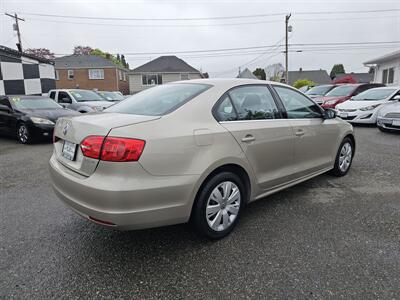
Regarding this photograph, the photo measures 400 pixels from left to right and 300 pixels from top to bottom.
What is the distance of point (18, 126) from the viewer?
24.5 feet

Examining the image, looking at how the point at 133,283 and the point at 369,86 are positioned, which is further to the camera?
the point at 369,86

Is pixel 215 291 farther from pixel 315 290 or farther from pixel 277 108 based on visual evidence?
pixel 277 108

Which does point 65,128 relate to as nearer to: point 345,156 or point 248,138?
point 248,138

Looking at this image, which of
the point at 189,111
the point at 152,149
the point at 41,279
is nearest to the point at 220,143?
the point at 189,111

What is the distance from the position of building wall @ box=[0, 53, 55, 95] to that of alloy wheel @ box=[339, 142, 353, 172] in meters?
A: 12.3

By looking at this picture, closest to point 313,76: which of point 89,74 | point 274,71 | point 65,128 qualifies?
point 274,71

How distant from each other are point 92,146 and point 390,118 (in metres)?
8.27

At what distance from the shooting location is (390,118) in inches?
302

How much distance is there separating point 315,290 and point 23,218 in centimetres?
298

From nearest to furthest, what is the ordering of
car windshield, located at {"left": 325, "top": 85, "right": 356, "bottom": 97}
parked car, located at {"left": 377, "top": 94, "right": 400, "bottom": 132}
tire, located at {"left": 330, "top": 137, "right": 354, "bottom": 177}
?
tire, located at {"left": 330, "top": 137, "right": 354, "bottom": 177}
parked car, located at {"left": 377, "top": 94, "right": 400, "bottom": 132}
car windshield, located at {"left": 325, "top": 85, "right": 356, "bottom": 97}

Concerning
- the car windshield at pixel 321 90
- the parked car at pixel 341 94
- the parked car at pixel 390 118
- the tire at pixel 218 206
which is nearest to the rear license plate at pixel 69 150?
the tire at pixel 218 206

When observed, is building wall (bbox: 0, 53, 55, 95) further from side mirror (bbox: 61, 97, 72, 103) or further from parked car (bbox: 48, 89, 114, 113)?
side mirror (bbox: 61, 97, 72, 103)

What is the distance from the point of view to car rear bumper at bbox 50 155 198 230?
6.57 ft

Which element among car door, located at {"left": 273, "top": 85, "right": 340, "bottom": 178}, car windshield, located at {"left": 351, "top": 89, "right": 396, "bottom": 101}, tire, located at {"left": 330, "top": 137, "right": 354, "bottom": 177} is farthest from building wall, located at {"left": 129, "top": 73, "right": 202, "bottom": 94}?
car door, located at {"left": 273, "top": 85, "right": 340, "bottom": 178}
